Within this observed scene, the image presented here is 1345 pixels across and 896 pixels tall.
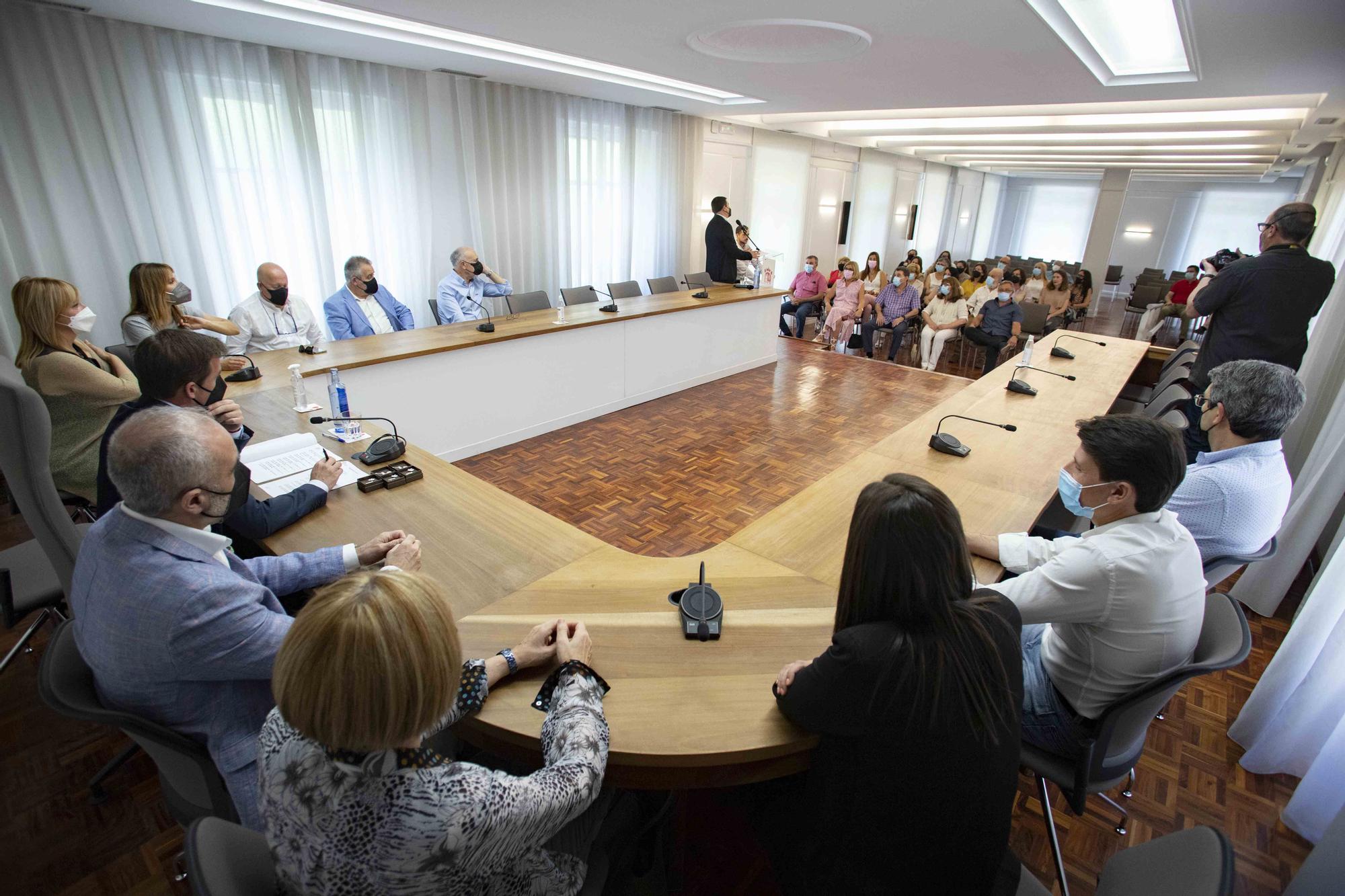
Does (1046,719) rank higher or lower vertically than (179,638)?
lower

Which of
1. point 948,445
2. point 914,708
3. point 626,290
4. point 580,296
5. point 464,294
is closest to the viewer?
point 914,708

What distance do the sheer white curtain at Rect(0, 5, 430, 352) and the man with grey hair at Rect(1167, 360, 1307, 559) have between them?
5.89 m

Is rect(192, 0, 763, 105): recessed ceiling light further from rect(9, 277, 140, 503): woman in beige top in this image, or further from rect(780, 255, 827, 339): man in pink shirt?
rect(780, 255, 827, 339): man in pink shirt

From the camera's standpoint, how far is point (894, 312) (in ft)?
23.9

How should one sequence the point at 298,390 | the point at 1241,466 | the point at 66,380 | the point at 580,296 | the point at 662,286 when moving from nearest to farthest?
the point at 1241,466 → the point at 66,380 → the point at 298,390 → the point at 580,296 → the point at 662,286

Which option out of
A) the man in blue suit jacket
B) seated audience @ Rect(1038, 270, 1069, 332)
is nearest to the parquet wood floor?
the man in blue suit jacket

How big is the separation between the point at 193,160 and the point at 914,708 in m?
5.66

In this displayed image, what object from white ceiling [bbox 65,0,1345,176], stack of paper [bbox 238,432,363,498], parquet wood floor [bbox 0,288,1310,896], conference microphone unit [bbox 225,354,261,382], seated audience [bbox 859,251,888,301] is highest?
white ceiling [bbox 65,0,1345,176]

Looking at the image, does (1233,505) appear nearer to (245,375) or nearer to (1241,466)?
(1241,466)

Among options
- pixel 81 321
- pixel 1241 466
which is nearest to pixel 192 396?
pixel 81 321

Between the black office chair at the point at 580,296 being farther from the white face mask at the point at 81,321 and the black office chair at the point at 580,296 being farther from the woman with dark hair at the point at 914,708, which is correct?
the woman with dark hair at the point at 914,708

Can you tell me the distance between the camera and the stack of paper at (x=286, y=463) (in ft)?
6.93

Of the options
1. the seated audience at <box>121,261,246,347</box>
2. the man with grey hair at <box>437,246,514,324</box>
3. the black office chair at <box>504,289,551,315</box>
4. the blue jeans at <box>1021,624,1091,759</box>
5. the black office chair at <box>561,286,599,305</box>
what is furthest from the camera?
the black office chair at <box>561,286,599,305</box>

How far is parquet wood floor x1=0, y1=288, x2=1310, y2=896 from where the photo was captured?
5.36 feet
